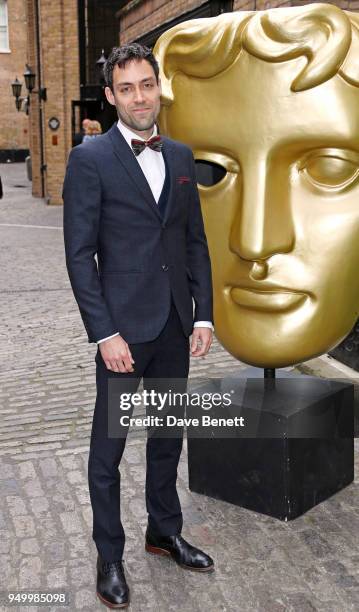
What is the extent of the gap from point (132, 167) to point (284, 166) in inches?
29.2

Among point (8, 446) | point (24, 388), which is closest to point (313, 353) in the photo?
point (8, 446)

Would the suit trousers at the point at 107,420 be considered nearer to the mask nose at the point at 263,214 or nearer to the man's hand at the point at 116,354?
the man's hand at the point at 116,354

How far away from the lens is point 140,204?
256 cm

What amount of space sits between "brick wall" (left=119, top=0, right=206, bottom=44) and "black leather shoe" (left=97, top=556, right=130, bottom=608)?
24.5 feet

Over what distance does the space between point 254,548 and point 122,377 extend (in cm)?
101

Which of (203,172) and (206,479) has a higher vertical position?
(203,172)

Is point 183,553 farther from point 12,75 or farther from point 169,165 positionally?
point 12,75

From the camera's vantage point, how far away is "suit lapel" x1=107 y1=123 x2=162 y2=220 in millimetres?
2555

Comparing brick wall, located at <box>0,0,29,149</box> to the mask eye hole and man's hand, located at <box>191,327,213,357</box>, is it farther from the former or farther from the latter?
man's hand, located at <box>191,327,213,357</box>

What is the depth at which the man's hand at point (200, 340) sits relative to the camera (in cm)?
286

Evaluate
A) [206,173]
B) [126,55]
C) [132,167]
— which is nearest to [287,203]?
[206,173]

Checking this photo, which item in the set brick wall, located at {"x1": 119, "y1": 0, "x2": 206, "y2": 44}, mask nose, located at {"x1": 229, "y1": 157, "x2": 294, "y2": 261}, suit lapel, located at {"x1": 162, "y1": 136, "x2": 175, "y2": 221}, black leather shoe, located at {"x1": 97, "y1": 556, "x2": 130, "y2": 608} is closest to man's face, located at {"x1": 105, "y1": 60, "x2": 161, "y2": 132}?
suit lapel, located at {"x1": 162, "y1": 136, "x2": 175, "y2": 221}

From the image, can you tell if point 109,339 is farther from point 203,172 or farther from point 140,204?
point 203,172

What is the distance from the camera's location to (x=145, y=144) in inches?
101
